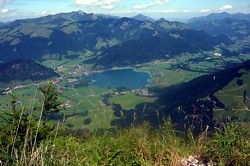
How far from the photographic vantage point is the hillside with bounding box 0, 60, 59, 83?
157 m

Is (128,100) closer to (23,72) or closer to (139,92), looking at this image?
(139,92)

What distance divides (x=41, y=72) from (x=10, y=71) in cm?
1777

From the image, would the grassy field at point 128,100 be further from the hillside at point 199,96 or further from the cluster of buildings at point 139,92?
the hillside at point 199,96

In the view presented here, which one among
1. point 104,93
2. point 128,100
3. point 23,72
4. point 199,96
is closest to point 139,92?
point 128,100

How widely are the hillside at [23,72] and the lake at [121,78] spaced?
22.4 m

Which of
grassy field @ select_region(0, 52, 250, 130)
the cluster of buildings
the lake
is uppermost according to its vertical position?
grassy field @ select_region(0, 52, 250, 130)

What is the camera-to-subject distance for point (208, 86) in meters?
104

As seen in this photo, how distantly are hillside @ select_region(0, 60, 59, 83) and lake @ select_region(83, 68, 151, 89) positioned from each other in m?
22.4

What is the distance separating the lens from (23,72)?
16450cm

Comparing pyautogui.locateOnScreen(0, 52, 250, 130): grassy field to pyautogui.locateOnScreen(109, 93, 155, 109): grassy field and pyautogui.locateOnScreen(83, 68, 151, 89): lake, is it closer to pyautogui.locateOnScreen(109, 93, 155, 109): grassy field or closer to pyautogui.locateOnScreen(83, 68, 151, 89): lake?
pyautogui.locateOnScreen(109, 93, 155, 109): grassy field

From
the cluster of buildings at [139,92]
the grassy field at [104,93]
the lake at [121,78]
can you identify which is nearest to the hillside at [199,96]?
the grassy field at [104,93]

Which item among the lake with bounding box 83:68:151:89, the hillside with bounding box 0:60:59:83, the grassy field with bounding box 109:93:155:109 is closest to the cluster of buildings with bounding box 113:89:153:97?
the grassy field with bounding box 109:93:155:109

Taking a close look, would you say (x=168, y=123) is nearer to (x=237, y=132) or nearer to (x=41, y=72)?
(x=237, y=132)

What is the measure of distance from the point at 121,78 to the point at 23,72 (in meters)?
55.6
